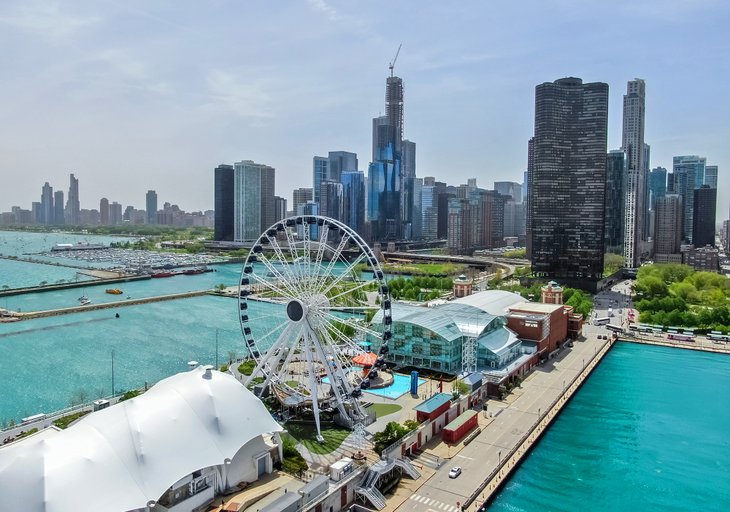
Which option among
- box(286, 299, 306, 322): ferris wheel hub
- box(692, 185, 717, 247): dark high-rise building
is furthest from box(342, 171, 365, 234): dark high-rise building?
box(286, 299, 306, 322): ferris wheel hub

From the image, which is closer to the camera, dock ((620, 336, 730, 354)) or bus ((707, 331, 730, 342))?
dock ((620, 336, 730, 354))

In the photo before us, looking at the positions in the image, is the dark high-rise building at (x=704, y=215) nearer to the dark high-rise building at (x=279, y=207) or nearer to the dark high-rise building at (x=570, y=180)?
the dark high-rise building at (x=570, y=180)

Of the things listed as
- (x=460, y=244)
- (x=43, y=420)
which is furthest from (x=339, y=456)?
(x=460, y=244)

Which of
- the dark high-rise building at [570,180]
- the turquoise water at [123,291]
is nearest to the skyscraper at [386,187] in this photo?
the turquoise water at [123,291]

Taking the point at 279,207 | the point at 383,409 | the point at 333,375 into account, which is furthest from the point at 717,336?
the point at 279,207

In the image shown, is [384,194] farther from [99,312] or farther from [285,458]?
[285,458]

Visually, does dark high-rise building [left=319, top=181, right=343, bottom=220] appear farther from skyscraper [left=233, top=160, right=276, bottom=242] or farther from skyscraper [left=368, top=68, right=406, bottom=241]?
skyscraper [left=233, top=160, right=276, bottom=242]

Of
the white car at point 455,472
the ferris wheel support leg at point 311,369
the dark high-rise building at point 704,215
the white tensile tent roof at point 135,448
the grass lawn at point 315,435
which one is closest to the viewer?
the white tensile tent roof at point 135,448
